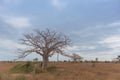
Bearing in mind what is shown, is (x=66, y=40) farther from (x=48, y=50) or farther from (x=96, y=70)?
(x=96, y=70)

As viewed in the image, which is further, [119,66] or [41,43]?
[119,66]

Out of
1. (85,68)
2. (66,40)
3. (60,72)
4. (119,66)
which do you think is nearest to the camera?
(60,72)

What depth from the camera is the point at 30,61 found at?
41.9 metres

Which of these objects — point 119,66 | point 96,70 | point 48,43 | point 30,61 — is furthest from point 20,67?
point 119,66

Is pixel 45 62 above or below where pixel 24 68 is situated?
above

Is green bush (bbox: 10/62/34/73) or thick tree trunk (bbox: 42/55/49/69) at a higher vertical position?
thick tree trunk (bbox: 42/55/49/69)

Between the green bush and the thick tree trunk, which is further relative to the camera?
the thick tree trunk

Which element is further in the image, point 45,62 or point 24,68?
point 45,62

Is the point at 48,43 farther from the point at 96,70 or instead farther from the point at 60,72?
the point at 96,70

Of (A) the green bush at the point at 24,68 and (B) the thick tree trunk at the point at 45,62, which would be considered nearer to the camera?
(A) the green bush at the point at 24,68

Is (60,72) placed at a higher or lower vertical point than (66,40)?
lower

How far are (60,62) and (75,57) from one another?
8.10 m

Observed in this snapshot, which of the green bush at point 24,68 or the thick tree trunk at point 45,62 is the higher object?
the thick tree trunk at point 45,62

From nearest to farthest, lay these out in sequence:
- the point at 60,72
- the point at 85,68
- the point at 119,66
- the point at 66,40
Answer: the point at 60,72
the point at 66,40
the point at 85,68
the point at 119,66
